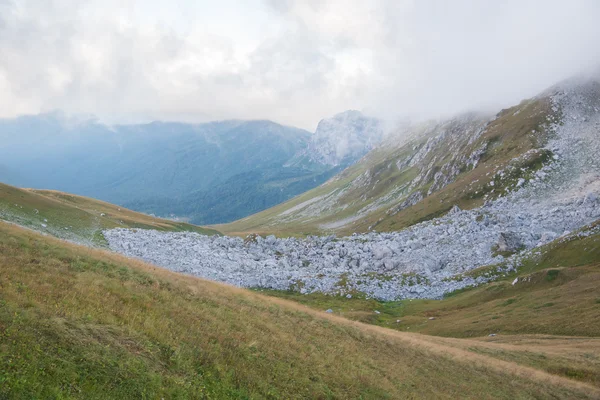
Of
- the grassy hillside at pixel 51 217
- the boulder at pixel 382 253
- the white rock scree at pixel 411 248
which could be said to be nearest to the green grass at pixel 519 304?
the white rock scree at pixel 411 248

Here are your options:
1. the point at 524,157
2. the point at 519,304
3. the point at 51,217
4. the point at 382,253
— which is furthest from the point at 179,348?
the point at 524,157

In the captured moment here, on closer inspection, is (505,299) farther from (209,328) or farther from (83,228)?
(83,228)

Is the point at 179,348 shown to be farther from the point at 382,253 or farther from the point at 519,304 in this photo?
the point at 382,253

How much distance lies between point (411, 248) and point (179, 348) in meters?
93.9

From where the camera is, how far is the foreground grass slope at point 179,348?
12.1 metres

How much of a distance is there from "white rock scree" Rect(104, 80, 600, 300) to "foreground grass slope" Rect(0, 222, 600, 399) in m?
48.9

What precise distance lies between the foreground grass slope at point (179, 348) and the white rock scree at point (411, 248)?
48.9 meters

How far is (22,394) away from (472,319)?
62.3 metres

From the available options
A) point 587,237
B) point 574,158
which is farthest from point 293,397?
point 574,158

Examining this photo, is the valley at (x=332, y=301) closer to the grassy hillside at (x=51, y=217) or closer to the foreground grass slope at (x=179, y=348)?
the foreground grass slope at (x=179, y=348)

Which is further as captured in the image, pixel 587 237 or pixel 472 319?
pixel 587 237

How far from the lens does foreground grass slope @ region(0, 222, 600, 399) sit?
1212 cm

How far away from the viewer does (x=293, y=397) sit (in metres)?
16.1

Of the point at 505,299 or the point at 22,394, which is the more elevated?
the point at 22,394
